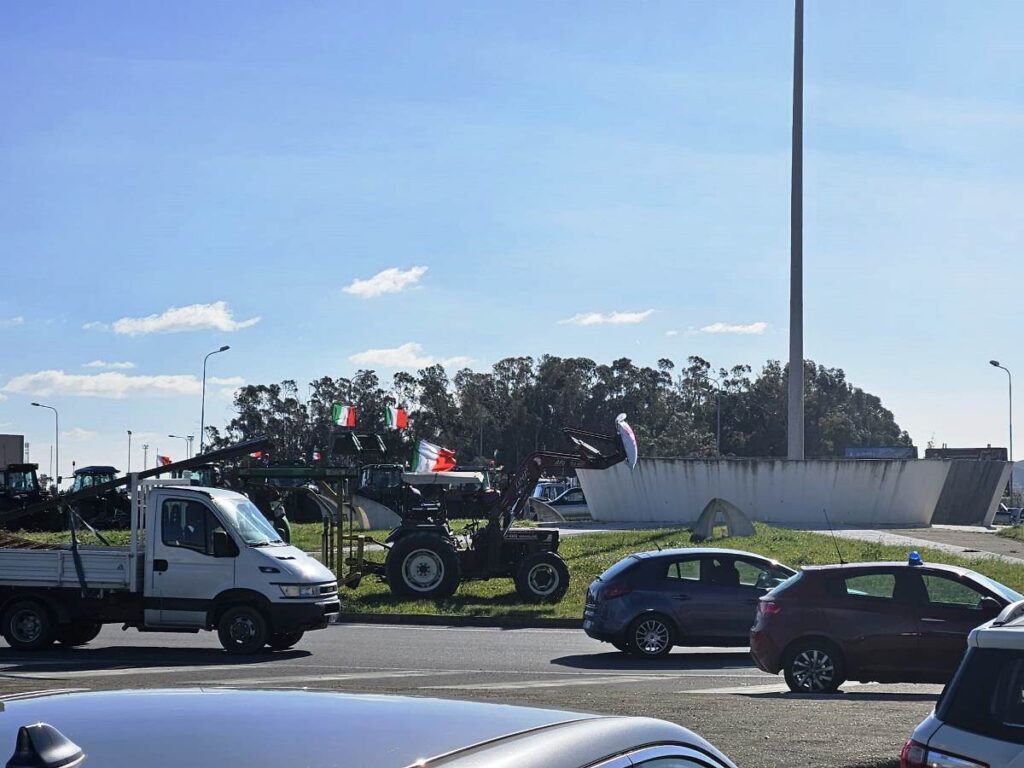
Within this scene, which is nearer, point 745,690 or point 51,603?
point 745,690

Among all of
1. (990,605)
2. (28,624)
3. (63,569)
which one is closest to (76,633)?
(28,624)

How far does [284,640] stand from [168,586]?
1648 mm

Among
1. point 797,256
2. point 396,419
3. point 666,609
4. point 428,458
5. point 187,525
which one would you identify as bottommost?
point 666,609

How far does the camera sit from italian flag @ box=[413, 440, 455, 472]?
91.6 feet

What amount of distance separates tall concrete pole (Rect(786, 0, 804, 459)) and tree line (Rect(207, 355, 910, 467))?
62662mm

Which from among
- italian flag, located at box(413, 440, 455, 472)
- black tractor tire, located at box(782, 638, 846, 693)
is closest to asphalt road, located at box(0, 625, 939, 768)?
black tractor tire, located at box(782, 638, 846, 693)

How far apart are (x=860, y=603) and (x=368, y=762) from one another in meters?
12.5

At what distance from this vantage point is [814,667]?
46.4 ft

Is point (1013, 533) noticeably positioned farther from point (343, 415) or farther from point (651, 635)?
point (651, 635)

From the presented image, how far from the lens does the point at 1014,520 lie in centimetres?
6831

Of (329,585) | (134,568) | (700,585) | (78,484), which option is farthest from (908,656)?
(78,484)

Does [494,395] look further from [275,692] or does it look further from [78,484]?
[275,692]

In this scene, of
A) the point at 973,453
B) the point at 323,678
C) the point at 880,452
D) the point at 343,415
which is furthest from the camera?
the point at 880,452

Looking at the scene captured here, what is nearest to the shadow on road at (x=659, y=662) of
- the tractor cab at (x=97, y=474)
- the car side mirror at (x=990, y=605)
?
the car side mirror at (x=990, y=605)
